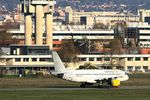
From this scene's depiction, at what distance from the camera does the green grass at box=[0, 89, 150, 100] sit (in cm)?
8962

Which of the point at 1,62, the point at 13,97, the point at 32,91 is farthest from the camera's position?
the point at 1,62

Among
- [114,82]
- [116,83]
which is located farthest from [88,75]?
[116,83]

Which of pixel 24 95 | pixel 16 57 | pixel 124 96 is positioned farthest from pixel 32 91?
pixel 16 57

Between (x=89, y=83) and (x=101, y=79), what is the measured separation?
2.25 meters

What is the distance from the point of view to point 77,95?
94812 millimetres

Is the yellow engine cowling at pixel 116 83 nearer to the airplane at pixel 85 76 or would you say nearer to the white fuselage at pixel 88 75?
the airplane at pixel 85 76

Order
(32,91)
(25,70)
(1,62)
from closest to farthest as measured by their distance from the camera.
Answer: (32,91)
(25,70)
(1,62)

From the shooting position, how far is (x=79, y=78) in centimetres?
11669

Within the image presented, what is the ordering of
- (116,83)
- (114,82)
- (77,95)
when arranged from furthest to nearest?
(114,82) → (116,83) → (77,95)

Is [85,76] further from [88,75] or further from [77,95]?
[77,95]

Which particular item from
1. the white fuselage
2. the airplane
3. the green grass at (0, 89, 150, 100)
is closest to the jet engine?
the airplane

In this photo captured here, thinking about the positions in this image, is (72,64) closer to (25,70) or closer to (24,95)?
(25,70)

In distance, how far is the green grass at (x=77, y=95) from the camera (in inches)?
3529

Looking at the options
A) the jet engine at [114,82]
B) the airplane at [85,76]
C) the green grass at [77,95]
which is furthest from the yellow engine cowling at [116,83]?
the green grass at [77,95]
